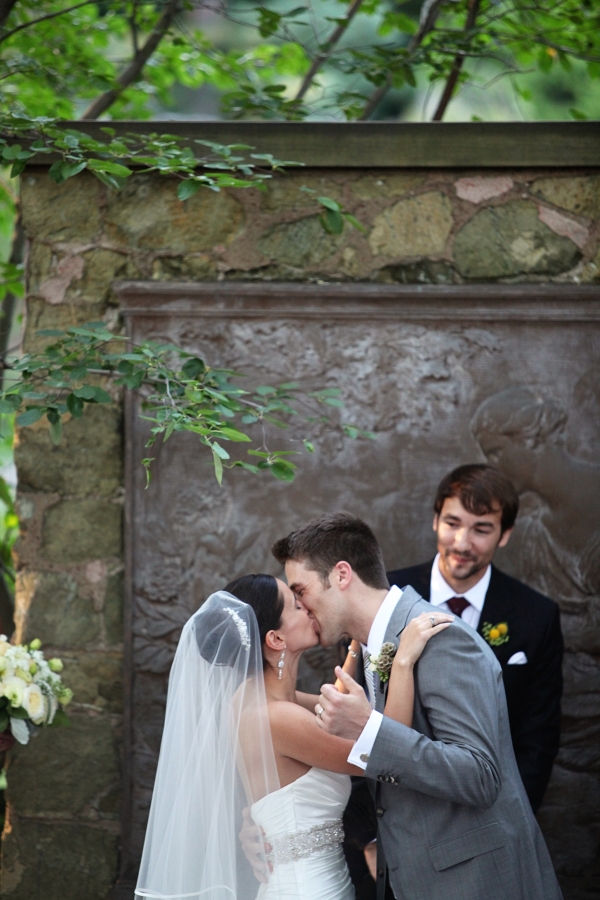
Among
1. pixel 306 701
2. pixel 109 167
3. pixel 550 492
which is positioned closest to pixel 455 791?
pixel 306 701

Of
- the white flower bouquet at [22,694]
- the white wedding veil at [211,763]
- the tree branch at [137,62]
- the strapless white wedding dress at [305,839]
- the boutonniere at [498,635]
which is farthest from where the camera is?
the tree branch at [137,62]

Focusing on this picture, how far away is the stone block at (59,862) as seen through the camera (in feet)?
10.6

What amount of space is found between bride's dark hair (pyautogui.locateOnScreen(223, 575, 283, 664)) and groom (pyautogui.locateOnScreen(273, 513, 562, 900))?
0.16 m

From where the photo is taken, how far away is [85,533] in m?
3.31

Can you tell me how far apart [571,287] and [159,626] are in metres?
2.05

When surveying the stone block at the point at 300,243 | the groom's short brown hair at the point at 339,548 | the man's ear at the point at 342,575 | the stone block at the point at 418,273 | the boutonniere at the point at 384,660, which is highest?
the stone block at the point at 300,243

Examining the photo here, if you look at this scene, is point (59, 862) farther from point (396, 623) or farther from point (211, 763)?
point (396, 623)

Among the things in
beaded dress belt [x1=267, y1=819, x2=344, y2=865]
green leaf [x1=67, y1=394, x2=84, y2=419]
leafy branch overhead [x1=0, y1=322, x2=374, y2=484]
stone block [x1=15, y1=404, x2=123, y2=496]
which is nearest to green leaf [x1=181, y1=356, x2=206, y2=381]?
leafy branch overhead [x1=0, y1=322, x2=374, y2=484]

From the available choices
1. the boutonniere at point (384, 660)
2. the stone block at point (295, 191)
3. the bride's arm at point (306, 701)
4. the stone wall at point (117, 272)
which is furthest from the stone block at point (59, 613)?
the stone block at point (295, 191)

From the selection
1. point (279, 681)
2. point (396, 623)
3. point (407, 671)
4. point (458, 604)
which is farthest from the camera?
point (458, 604)

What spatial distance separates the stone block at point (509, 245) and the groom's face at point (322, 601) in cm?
148

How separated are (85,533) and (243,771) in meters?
1.29

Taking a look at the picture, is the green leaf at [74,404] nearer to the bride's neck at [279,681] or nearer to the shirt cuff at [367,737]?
the bride's neck at [279,681]

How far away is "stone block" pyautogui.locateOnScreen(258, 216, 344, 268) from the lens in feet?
10.9
